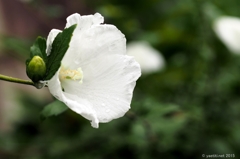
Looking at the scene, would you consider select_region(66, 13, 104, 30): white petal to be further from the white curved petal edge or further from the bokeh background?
the white curved petal edge

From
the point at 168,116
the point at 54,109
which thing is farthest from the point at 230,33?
the point at 54,109

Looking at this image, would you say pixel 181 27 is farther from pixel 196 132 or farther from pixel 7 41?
pixel 7 41

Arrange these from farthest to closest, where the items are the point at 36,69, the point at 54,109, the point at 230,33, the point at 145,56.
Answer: the point at 145,56 → the point at 230,33 → the point at 54,109 → the point at 36,69

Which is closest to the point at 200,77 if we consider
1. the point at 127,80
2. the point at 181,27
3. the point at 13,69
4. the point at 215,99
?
the point at 215,99

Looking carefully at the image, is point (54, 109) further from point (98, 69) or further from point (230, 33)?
point (230, 33)

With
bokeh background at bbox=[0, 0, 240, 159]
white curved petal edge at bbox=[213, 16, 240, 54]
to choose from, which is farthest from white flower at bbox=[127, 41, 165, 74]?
white curved petal edge at bbox=[213, 16, 240, 54]
